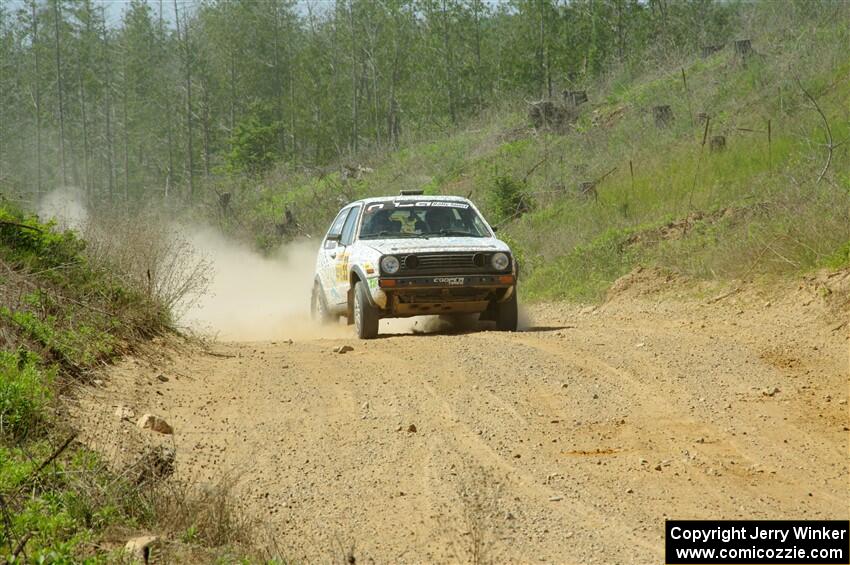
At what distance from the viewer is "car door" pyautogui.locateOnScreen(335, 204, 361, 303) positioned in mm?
13242

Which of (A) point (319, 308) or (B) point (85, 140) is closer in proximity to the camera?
(A) point (319, 308)

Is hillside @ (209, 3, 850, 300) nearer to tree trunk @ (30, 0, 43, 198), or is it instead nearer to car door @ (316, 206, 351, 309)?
car door @ (316, 206, 351, 309)

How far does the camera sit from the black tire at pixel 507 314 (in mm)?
12539

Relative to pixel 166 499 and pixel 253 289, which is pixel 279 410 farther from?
pixel 253 289

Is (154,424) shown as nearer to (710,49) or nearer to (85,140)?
(710,49)

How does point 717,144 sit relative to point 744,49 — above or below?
below

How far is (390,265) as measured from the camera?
11992 millimetres

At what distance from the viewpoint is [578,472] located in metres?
6.69

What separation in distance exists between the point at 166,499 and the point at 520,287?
13378 millimetres

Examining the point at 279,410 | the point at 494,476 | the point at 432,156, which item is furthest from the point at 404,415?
the point at 432,156

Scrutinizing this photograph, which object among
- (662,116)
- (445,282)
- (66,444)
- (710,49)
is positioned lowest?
(66,444)

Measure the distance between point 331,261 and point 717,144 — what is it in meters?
9.32

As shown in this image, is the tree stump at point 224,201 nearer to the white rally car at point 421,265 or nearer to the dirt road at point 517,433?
the white rally car at point 421,265

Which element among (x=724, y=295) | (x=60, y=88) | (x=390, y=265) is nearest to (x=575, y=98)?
(x=724, y=295)
